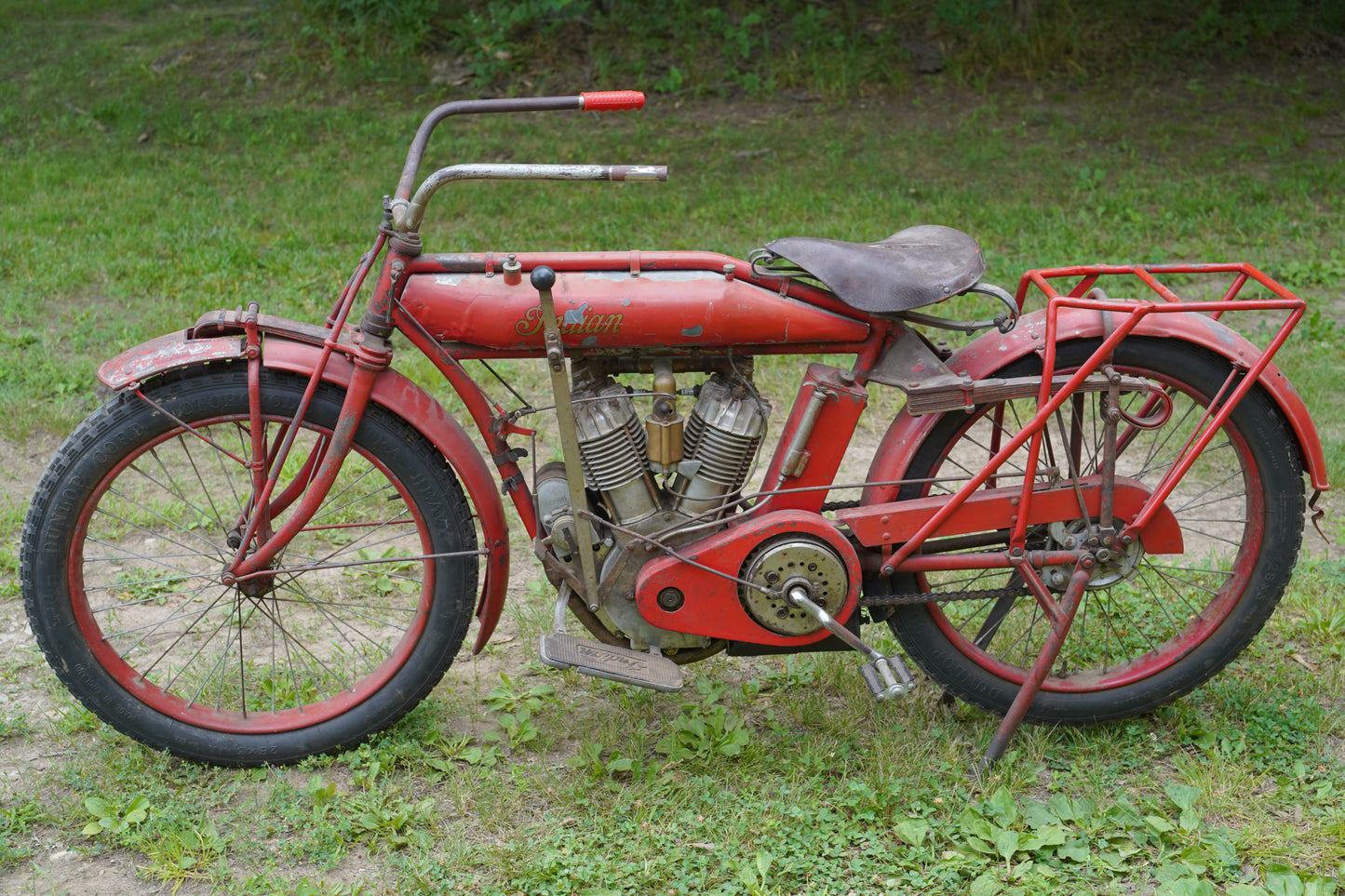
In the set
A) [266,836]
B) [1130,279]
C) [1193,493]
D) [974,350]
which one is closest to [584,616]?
[266,836]

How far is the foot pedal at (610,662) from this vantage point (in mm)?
3105

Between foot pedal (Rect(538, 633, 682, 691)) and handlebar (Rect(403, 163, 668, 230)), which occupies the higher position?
handlebar (Rect(403, 163, 668, 230))

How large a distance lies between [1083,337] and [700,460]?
3.30 ft

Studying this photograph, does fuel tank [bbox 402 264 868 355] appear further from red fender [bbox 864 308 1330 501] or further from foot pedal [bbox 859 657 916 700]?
foot pedal [bbox 859 657 916 700]

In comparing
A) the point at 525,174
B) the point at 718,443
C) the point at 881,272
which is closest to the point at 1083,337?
the point at 881,272

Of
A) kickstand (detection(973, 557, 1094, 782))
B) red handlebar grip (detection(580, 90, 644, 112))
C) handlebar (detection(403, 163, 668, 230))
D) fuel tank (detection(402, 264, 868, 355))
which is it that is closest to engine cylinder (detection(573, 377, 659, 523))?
fuel tank (detection(402, 264, 868, 355))

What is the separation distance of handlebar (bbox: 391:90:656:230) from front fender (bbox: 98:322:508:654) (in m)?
0.40

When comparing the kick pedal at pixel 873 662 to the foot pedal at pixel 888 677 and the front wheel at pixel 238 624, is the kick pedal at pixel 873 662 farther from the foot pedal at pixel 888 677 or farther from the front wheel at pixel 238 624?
the front wheel at pixel 238 624

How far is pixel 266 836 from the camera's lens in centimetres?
307

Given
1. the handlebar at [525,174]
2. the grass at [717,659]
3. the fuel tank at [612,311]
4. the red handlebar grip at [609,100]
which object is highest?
the red handlebar grip at [609,100]

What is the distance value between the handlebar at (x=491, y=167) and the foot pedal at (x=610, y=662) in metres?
1.09

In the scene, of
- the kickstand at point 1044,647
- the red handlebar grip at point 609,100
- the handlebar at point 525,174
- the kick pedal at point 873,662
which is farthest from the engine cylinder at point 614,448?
the kickstand at point 1044,647

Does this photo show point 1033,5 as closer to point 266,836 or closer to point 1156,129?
point 1156,129

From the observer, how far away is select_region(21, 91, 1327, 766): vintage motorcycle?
3.04 meters
